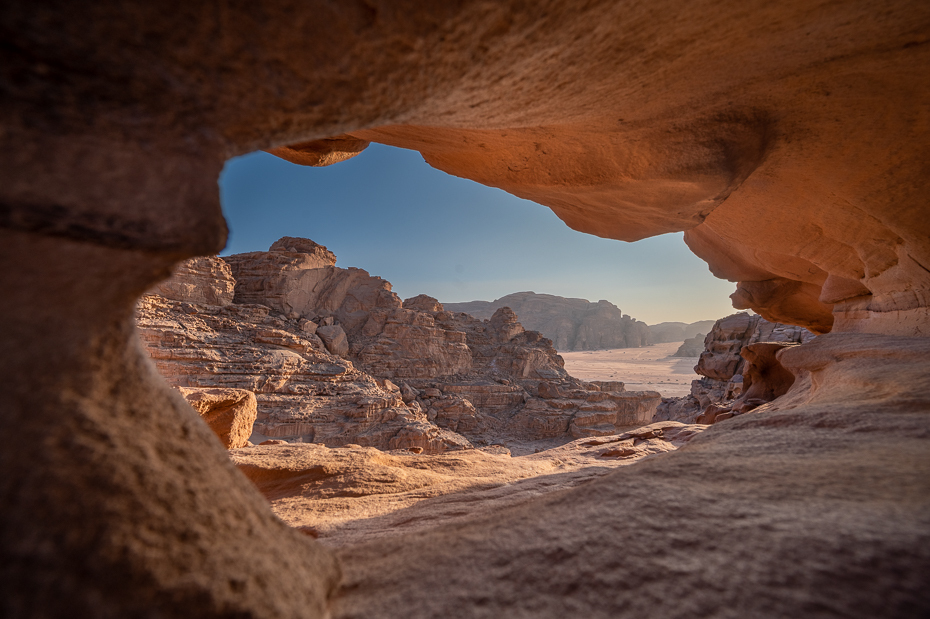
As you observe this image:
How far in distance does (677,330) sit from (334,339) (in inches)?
3570

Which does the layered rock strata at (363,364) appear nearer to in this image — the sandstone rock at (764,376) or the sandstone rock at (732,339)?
the sandstone rock at (732,339)

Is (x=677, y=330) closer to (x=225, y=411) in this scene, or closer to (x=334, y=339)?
(x=334, y=339)

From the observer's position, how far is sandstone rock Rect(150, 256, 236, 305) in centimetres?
1448

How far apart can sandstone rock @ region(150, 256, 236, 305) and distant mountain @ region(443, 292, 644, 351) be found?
55312mm

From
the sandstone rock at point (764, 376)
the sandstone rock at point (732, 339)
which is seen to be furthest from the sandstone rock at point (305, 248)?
the sandstone rock at point (732, 339)

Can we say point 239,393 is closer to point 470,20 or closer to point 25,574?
point 25,574

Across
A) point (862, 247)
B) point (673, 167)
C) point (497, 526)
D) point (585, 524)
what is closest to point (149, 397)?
point (497, 526)

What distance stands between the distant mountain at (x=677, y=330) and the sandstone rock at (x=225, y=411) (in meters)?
86.5

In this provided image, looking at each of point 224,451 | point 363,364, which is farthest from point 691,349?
point 224,451

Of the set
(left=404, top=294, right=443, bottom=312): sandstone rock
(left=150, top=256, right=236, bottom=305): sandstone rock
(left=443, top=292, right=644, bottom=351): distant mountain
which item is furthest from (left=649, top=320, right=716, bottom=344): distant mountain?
(left=150, top=256, right=236, bottom=305): sandstone rock

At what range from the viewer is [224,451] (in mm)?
1403

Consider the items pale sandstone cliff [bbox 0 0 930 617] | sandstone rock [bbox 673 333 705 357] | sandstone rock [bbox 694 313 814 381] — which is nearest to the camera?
pale sandstone cliff [bbox 0 0 930 617]

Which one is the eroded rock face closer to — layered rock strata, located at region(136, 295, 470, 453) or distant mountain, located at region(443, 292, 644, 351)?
layered rock strata, located at region(136, 295, 470, 453)

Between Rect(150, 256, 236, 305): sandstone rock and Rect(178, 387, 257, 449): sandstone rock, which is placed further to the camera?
Rect(150, 256, 236, 305): sandstone rock
